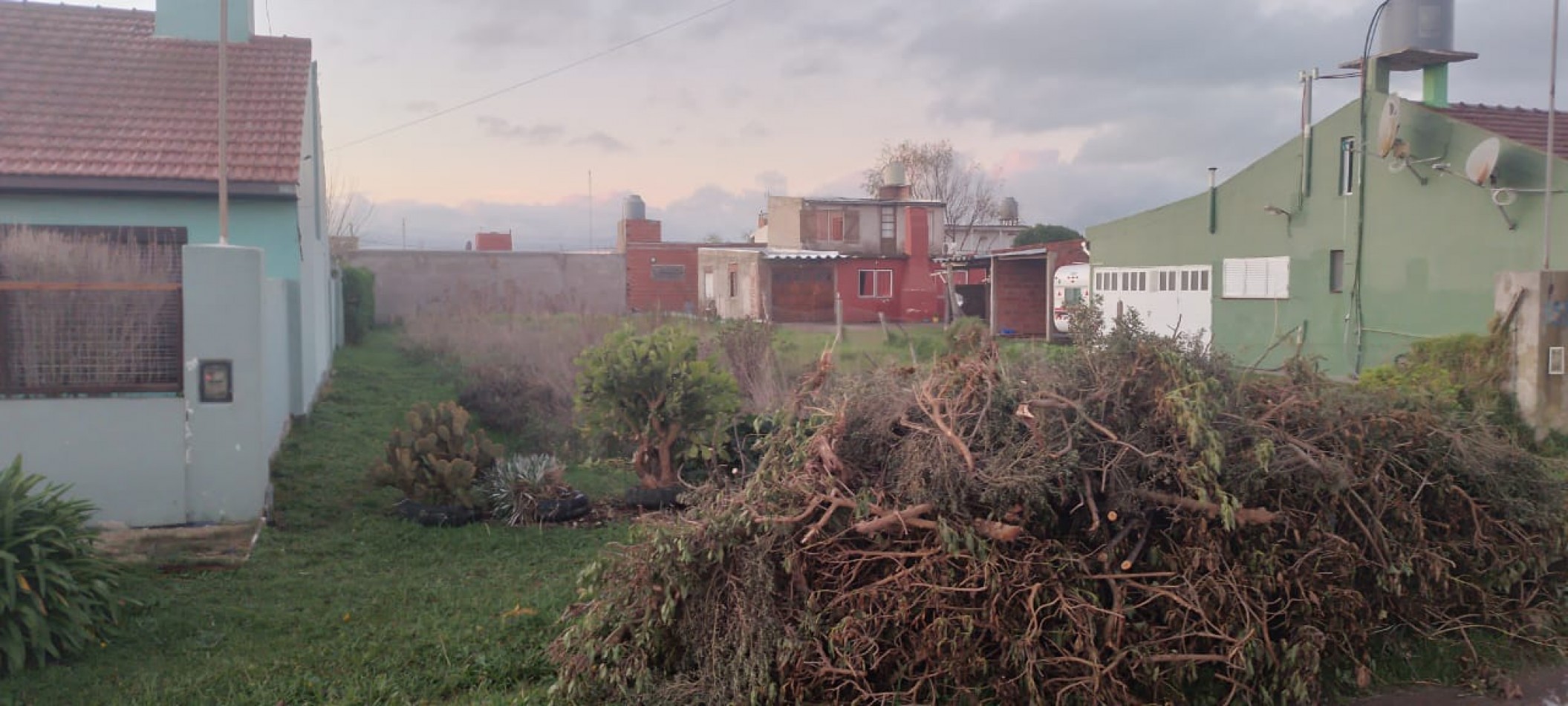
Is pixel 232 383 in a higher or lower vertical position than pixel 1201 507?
higher

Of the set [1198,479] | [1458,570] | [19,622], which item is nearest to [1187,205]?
[1458,570]

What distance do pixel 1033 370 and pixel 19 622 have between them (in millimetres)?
4768

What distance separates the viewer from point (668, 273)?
157 ft

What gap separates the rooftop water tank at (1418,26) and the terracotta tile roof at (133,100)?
677 inches

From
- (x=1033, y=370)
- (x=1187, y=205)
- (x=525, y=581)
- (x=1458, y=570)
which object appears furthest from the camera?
(x=1187, y=205)

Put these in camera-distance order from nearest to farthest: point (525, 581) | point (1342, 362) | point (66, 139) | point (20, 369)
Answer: point (525, 581) < point (20, 369) < point (66, 139) < point (1342, 362)

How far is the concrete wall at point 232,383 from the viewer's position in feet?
24.8

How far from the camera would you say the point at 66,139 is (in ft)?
40.4

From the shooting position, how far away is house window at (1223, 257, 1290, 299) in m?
21.1

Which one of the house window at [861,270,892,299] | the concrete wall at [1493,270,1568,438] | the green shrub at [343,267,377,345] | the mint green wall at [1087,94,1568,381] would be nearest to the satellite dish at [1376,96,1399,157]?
the mint green wall at [1087,94,1568,381]

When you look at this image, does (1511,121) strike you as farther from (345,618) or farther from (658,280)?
(658,280)

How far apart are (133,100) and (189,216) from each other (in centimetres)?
221

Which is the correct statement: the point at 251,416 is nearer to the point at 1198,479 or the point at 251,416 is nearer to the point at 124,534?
the point at 124,534

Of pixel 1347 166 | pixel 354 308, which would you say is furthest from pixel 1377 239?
pixel 354 308
